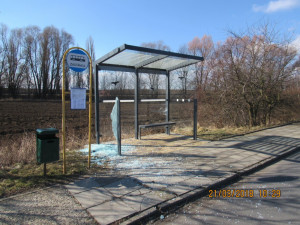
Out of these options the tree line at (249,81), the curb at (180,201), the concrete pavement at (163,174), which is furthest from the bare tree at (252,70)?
the curb at (180,201)

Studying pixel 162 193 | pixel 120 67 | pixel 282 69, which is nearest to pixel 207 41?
pixel 282 69

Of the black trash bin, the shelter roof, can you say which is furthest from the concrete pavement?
the shelter roof

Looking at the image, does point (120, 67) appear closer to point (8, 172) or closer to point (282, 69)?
point (8, 172)

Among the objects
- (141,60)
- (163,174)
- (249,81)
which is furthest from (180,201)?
(249,81)

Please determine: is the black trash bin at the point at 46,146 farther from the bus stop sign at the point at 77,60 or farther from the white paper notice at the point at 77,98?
the bus stop sign at the point at 77,60

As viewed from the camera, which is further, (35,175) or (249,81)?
(249,81)

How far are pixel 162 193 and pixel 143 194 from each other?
29 cm

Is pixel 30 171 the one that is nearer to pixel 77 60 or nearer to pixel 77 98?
pixel 77 98

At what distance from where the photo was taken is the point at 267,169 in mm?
4438

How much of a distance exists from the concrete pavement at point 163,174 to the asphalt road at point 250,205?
0.19 meters
